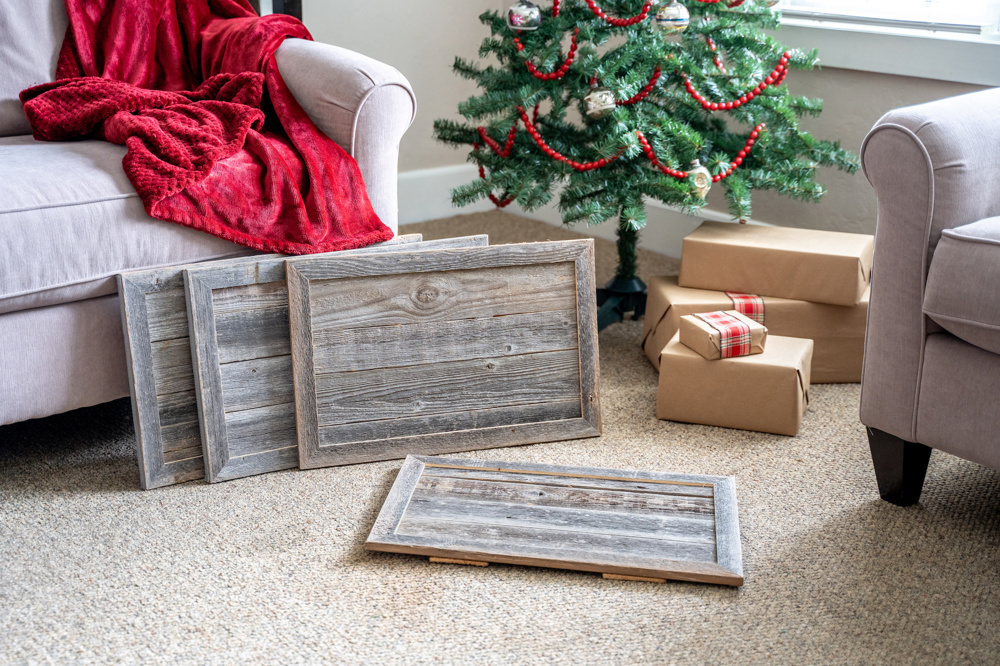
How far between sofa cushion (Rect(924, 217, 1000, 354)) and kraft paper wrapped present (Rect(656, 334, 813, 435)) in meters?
0.38

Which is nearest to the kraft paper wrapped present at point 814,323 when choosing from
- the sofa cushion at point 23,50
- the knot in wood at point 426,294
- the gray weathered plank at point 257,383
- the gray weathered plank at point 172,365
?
the knot in wood at point 426,294

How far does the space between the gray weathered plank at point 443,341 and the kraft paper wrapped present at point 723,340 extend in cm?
23

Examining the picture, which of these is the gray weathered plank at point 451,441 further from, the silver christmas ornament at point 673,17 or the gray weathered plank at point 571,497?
the silver christmas ornament at point 673,17

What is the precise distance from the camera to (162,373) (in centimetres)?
145

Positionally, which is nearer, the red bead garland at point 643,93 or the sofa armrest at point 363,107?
the sofa armrest at point 363,107

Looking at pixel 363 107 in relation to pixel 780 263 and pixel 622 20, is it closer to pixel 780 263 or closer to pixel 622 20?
pixel 622 20

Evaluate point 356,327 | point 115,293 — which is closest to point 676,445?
point 356,327

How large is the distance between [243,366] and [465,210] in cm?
179

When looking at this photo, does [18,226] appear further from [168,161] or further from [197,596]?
[197,596]

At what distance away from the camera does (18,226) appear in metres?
1.35

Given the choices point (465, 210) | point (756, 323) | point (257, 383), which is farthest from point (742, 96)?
point (465, 210)

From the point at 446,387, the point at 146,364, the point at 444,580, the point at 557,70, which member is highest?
the point at 557,70

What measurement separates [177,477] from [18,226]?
0.47 m

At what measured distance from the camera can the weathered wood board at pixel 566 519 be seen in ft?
4.09
